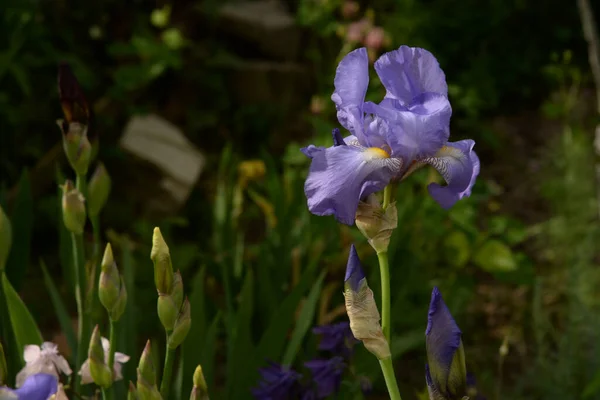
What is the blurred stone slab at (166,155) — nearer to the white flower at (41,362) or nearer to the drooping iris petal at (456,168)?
the white flower at (41,362)

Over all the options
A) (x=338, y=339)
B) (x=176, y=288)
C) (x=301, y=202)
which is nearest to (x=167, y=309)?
(x=176, y=288)

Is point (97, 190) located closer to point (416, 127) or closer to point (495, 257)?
point (416, 127)

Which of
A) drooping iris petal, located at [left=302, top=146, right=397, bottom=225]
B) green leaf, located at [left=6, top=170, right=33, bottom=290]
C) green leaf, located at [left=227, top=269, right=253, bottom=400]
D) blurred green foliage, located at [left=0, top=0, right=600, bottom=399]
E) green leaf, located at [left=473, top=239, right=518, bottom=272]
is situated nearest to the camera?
drooping iris petal, located at [left=302, top=146, right=397, bottom=225]

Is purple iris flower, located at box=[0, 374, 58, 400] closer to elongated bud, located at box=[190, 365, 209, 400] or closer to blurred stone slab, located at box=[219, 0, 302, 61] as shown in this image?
elongated bud, located at box=[190, 365, 209, 400]

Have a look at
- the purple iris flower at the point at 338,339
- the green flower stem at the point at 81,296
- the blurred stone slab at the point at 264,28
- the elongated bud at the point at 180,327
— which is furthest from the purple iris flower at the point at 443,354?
the blurred stone slab at the point at 264,28

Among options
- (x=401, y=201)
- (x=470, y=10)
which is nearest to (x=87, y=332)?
(x=401, y=201)

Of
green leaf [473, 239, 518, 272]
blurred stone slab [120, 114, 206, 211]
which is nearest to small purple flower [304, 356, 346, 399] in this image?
green leaf [473, 239, 518, 272]
